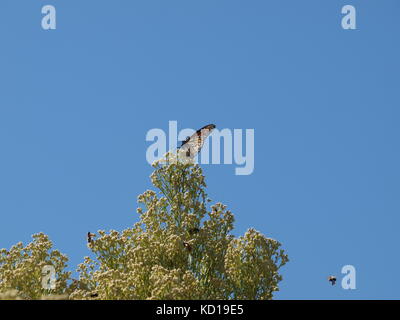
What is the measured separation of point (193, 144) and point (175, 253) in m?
5.27

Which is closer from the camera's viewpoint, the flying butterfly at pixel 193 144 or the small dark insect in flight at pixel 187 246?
the small dark insect in flight at pixel 187 246

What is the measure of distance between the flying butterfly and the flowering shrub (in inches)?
20.8

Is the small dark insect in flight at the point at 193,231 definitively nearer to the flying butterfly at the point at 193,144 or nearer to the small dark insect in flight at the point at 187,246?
the small dark insect in flight at the point at 187,246

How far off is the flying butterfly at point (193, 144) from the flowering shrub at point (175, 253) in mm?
527

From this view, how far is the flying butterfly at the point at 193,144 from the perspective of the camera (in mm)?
30922

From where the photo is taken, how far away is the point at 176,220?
29.8 m

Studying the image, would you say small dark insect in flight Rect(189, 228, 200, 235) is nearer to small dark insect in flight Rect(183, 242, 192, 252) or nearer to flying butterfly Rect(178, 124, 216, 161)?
small dark insect in flight Rect(183, 242, 192, 252)

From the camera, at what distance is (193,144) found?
31438mm
